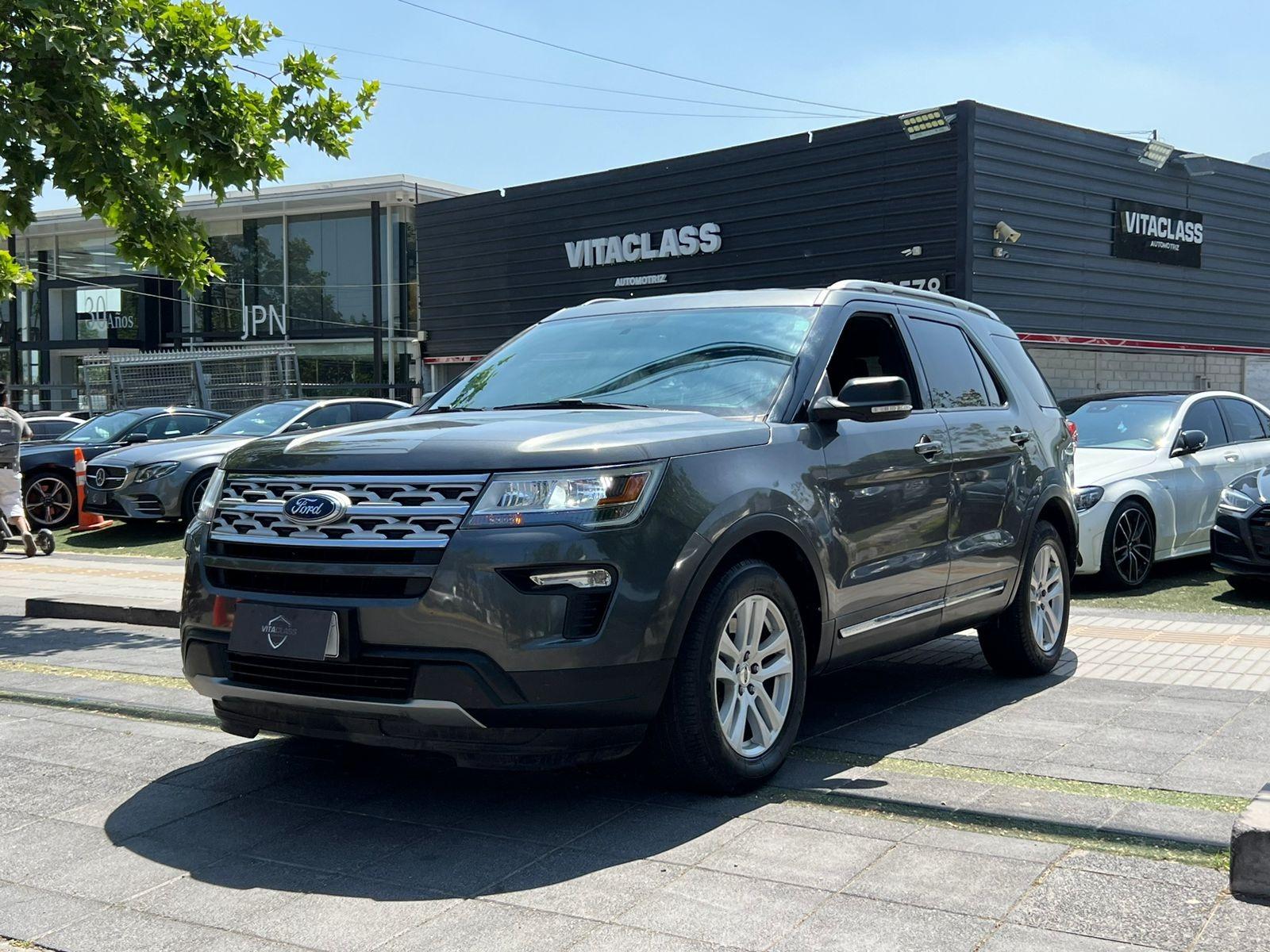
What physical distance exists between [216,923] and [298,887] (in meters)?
0.28

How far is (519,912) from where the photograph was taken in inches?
136

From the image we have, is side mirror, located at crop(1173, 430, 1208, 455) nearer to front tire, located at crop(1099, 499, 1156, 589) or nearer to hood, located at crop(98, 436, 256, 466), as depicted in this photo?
front tire, located at crop(1099, 499, 1156, 589)

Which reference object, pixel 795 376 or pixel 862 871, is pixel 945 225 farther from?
pixel 862 871

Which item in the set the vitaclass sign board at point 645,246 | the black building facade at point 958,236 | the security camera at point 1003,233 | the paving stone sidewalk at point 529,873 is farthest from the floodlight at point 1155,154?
the paving stone sidewalk at point 529,873

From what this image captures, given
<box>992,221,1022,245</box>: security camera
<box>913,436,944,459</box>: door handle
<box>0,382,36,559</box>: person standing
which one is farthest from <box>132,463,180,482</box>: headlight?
<box>992,221,1022,245</box>: security camera

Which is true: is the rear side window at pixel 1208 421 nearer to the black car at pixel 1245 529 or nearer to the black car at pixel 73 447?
the black car at pixel 1245 529

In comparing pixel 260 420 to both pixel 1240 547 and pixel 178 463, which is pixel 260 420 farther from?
pixel 1240 547

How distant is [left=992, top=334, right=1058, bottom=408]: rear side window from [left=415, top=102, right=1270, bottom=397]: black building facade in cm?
1308

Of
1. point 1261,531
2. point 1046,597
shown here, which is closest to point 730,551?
point 1046,597

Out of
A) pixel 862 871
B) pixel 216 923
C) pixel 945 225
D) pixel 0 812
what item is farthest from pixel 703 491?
pixel 945 225

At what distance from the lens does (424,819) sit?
432 cm

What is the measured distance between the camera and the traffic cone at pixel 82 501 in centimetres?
1631

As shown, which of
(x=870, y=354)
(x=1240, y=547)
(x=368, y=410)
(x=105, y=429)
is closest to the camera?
(x=870, y=354)

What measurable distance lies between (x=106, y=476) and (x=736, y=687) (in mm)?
12557
